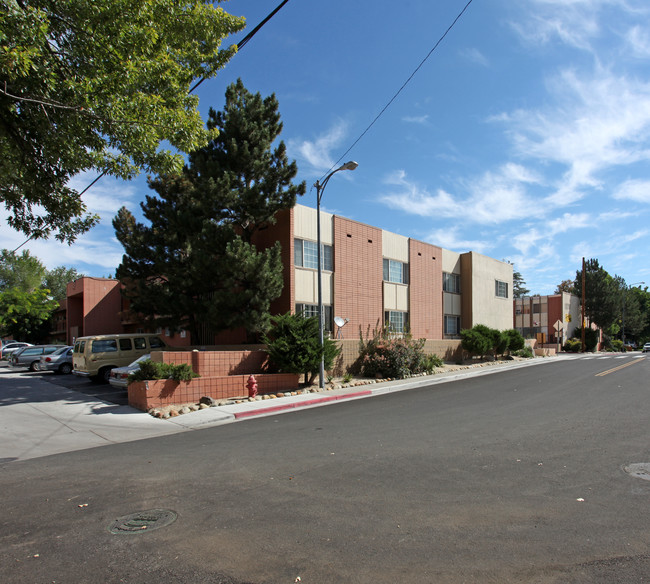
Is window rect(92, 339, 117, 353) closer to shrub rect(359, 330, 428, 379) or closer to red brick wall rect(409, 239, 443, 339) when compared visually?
shrub rect(359, 330, 428, 379)

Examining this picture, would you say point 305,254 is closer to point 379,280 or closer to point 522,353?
point 379,280

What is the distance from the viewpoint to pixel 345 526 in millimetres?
4504

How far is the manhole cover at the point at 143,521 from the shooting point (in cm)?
455

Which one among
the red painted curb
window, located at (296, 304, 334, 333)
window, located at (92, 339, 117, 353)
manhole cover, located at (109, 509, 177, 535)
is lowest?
the red painted curb

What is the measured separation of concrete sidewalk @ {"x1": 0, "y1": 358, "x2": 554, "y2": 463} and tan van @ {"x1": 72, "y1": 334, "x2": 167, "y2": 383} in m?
1.41

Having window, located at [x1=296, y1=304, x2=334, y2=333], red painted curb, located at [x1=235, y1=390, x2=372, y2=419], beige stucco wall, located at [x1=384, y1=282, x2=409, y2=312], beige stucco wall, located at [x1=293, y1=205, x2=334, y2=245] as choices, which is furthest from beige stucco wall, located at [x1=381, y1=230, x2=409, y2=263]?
red painted curb, located at [x1=235, y1=390, x2=372, y2=419]

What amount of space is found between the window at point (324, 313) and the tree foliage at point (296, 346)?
396 cm

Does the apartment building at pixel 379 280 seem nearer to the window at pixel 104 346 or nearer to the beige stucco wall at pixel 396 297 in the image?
the beige stucco wall at pixel 396 297

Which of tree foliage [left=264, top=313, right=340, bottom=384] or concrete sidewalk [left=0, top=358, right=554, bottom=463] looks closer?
concrete sidewalk [left=0, top=358, right=554, bottom=463]

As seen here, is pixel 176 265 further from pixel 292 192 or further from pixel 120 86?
pixel 120 86

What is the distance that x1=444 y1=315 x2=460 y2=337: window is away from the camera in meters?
31.0

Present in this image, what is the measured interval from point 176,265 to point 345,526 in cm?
1575

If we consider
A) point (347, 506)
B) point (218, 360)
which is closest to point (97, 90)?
point (347, 506)

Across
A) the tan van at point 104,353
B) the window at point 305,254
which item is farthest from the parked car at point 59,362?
the window at point 305,254
